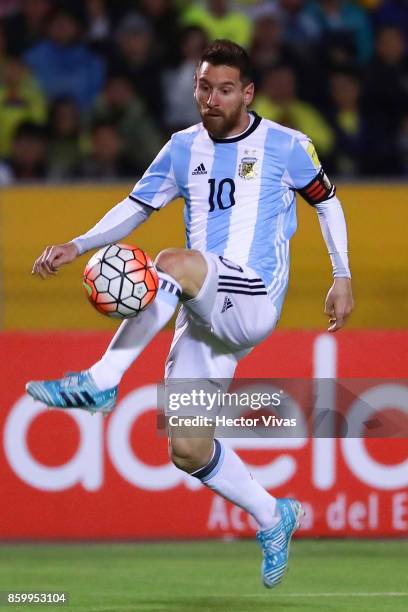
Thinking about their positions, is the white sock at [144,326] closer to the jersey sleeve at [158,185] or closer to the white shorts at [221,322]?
Answer: the white shorts at [221,322]

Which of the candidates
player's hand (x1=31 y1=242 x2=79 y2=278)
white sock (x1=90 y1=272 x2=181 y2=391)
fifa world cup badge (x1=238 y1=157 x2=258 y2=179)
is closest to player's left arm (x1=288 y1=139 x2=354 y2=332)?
fifa world cup badge (x1=238 y1=157 x2=258 y2=179)

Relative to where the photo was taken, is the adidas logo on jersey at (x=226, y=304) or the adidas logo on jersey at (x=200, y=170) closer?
the adidas logo on jersey at (x=226, y=304)

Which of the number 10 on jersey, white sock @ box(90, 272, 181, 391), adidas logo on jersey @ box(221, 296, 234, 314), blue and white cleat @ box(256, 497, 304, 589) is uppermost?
the number 10 on jersey

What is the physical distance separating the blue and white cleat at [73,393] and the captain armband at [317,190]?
1418 mm

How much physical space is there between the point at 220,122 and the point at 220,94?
0.14 metres

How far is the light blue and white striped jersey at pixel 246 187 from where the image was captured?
250 inches

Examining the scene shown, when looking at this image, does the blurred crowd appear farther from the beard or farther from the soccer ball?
the soccer ball

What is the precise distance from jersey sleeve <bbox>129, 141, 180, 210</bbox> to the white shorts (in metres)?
0.52

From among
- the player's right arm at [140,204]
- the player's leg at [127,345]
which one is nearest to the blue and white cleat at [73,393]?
the player's leg at [127,345]

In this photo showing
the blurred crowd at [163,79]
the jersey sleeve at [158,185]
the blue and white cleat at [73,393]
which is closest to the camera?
the blue and white cleat at [73,393]

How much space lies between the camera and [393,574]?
7.56 meters

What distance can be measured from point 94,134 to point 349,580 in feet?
15.7

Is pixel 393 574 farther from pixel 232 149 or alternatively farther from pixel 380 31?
pixel 380 31

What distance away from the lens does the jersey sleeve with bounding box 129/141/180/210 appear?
656cm
